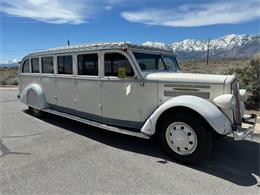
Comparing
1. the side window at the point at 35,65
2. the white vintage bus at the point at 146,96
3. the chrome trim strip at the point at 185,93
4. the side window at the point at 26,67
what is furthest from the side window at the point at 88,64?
the side window at the point at 26,67

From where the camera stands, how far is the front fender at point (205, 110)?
13.6ft

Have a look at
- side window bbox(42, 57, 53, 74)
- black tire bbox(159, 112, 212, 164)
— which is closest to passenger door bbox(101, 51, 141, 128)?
black tire bbox(159, 112, 212, 164)

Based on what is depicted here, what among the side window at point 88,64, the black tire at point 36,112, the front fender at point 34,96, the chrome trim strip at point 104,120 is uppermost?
the side window at point 88,64

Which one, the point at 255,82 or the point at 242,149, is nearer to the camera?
the point at 242,149

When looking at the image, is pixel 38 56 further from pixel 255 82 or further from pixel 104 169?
pixel 255 82

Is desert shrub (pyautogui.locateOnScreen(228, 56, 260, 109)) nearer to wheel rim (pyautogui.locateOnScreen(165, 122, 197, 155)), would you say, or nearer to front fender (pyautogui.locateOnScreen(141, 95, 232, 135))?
front fender (pyautogui.locateOnScreen(141, 95, 232, 135))

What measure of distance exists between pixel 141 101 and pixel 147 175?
1478mm

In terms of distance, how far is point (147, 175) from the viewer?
13.4 feet

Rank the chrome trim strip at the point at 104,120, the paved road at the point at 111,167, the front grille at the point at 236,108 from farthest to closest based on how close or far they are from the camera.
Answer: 1. the chrome trim strip at the point at 104,120
2. the front grille at the point at 236,108
3. the paved road at the point at 111,167

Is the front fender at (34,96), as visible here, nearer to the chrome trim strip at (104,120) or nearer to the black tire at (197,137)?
the chrome trim strip at (104,120)

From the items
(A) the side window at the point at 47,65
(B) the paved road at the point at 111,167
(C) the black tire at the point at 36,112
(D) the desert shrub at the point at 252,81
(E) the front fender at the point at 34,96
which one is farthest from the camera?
(D) the desert shrub at the point at 252,81

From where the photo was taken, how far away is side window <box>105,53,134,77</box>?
5.19 meters

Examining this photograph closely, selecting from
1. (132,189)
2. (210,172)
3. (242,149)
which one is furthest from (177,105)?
(242,149)

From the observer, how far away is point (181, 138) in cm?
450
